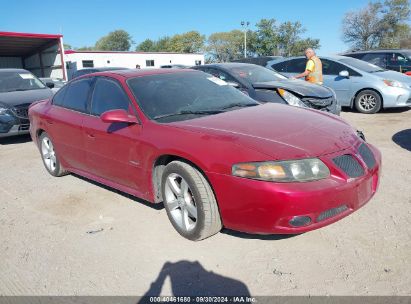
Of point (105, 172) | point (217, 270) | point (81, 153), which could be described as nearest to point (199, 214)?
point (217, 270)

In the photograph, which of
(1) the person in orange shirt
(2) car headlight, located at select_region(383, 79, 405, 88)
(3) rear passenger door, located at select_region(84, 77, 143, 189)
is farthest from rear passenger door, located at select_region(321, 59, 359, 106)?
(3) rear passenger door, located at select_region(84, 77, 143, 189)

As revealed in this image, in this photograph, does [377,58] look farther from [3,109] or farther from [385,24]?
[385,24]

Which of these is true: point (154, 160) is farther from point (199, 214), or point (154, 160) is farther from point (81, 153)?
point (81, 153)

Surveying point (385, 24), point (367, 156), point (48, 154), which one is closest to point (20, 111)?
point (48, 154)

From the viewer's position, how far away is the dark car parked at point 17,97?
7.45 metres

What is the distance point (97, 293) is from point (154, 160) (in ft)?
3.93

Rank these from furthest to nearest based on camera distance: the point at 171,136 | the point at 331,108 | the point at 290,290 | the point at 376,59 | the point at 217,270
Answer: the point at 376,59
the point at 331,108
the point at 171,136
the point at 217,270
the point at 290,290

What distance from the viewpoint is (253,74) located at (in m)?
7.37

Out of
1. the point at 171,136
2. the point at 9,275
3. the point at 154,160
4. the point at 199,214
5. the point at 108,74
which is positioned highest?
the point at 108,74

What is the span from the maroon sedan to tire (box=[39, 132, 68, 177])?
0.53 metres

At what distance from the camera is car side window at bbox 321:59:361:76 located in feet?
30.7

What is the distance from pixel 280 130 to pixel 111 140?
169cm

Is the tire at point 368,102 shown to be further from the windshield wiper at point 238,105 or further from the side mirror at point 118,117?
the side mirror at point 118,117

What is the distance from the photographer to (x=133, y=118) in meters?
3.50
